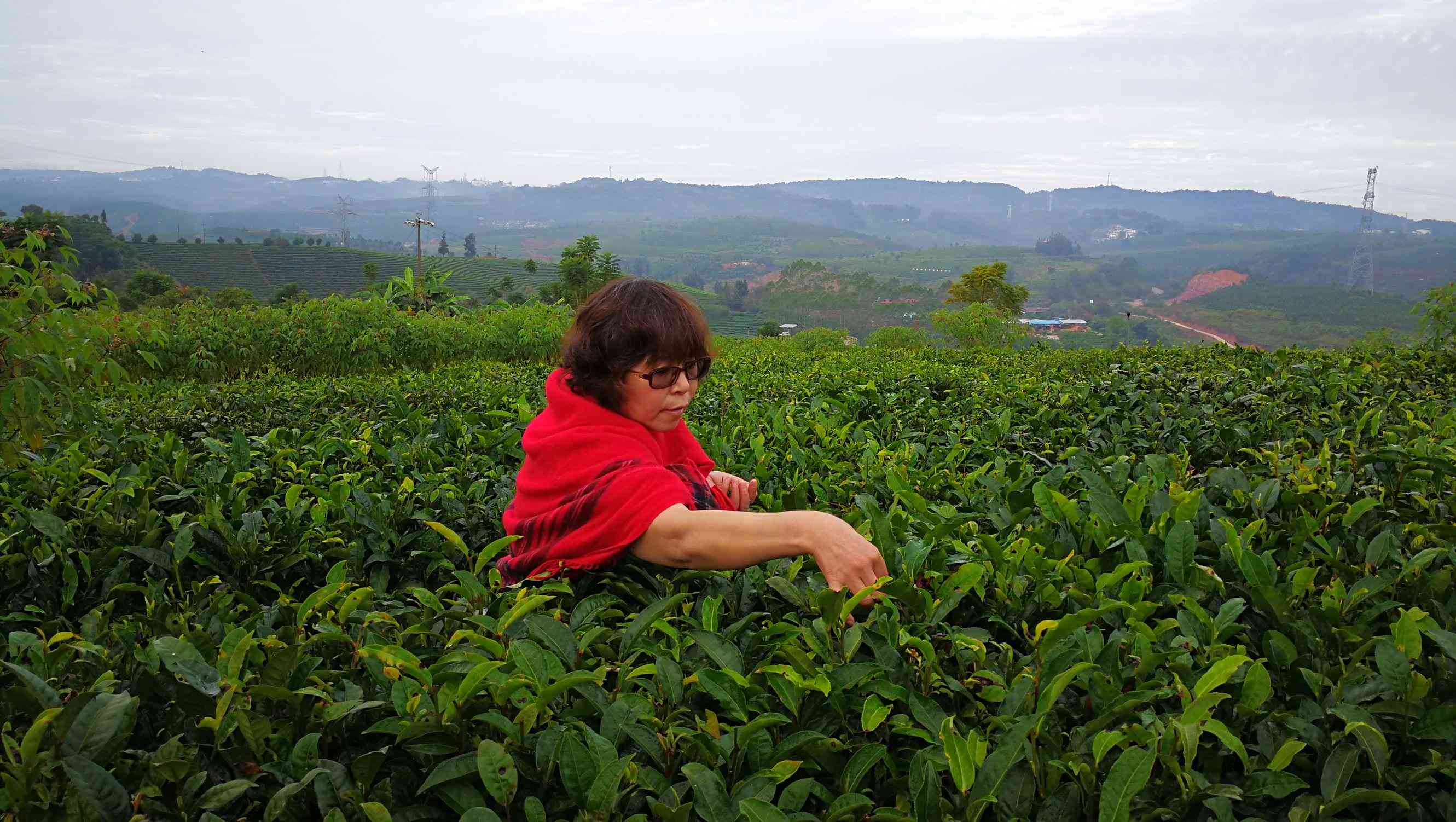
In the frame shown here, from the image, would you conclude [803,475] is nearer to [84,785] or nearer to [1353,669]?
[1353,669]

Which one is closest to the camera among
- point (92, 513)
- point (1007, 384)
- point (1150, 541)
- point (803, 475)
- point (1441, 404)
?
point (1150, 541)

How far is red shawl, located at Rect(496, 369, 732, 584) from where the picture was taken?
5.57 ft

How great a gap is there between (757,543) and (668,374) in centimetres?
50

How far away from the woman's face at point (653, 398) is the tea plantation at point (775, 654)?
0.35 meters

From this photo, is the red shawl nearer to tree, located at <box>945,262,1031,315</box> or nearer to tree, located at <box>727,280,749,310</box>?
tree, located at <box>945,262,1031,315</box>

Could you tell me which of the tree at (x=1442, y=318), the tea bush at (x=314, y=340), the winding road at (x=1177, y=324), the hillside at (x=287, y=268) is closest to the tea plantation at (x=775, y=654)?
the tree at (x=1442, y=318)

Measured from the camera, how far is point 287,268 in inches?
3403

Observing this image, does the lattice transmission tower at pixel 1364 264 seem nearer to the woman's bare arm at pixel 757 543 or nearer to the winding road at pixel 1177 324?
the winding road at pixel 1177 324

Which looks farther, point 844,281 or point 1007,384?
point 844,281

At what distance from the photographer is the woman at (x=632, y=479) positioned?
5.06ft

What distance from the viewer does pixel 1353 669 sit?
1289 millimetres

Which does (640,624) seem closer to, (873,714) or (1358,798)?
(873,714)

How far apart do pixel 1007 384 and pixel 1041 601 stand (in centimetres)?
266

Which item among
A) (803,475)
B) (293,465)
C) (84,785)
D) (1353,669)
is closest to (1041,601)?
(1353,669)
